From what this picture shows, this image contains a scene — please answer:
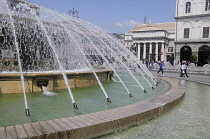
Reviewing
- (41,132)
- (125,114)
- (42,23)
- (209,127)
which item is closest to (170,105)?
(209,127)

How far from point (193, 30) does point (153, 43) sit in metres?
37.0

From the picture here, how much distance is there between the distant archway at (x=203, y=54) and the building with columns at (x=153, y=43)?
3001cm

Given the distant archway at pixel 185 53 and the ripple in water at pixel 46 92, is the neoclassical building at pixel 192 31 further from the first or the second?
the ripple in water at pixel 46 92

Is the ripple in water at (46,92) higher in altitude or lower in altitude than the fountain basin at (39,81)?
lower

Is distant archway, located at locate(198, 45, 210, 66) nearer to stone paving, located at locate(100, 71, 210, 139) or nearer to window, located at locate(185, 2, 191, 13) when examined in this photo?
window, located at locate(185, 2, 191, 13)

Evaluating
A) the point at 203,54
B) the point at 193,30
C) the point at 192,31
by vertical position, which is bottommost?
the point at 203,54

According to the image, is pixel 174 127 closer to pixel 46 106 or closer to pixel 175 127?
pixel 175 127

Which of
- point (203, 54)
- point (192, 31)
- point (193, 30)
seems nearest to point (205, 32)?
point (193, 30)

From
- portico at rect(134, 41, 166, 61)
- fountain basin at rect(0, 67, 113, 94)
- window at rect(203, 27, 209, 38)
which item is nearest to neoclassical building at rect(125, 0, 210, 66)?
window at rect(203, 27, 209, 38)

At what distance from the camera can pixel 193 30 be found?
42812mm

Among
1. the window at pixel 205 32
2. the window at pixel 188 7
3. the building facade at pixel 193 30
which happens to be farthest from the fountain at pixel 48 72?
the window at pixel 188 7

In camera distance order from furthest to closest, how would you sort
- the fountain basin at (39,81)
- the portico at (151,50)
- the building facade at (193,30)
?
the portico at (151,50) → the building facade at (193,30) → the fountain basin at (39,81)

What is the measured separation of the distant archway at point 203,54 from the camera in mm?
42316

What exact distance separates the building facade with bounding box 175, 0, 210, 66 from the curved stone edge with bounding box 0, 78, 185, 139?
1665 inches
